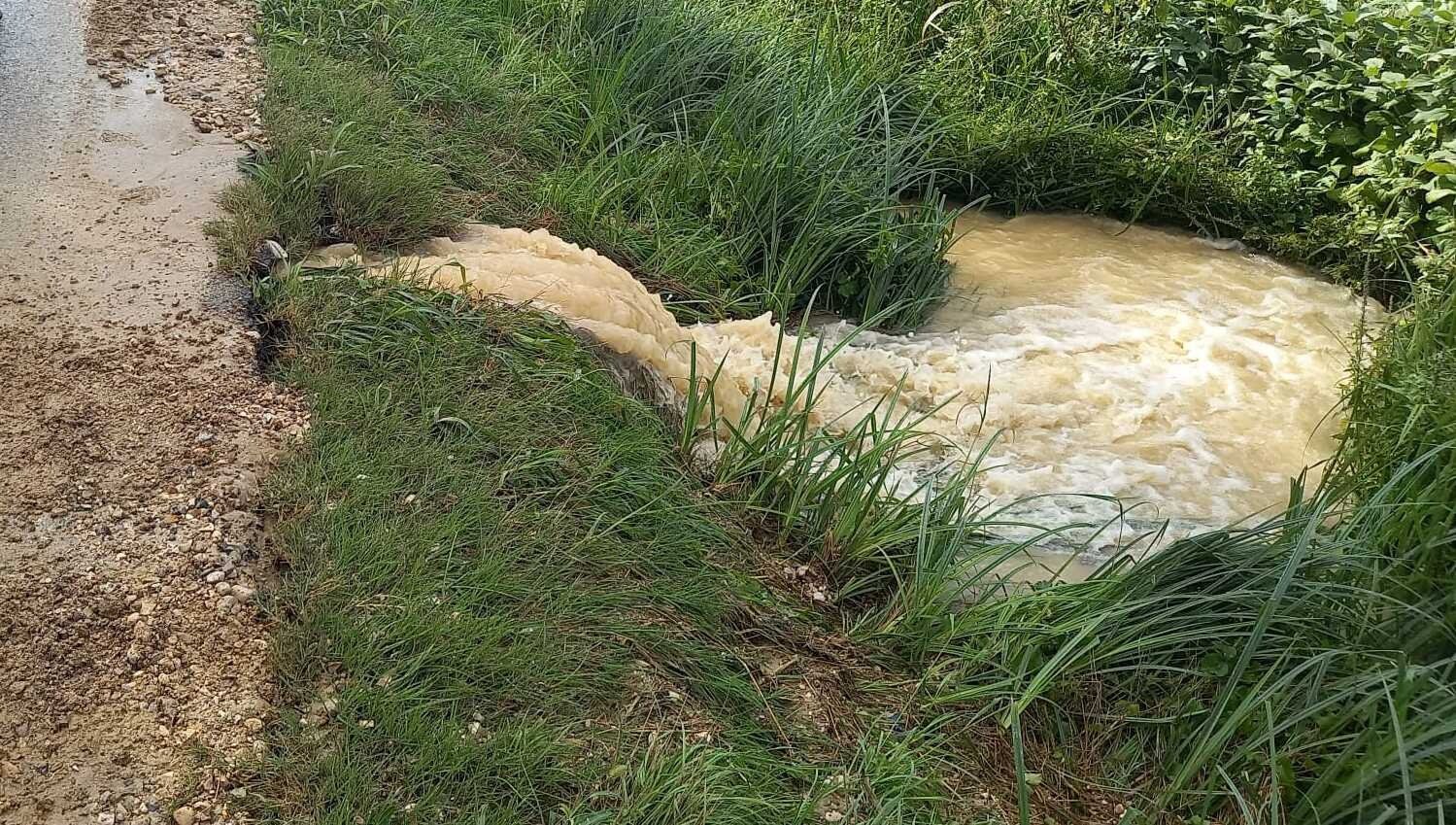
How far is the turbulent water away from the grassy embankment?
366 mm

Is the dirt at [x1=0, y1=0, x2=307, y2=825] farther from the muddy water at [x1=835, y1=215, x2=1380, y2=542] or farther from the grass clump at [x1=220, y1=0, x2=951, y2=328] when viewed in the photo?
the muddy water at [x1=835, y1=215, x2=1380, y2=542]

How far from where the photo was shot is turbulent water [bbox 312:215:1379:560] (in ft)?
13.9

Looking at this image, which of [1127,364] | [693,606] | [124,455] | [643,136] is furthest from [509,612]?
[1127,364]

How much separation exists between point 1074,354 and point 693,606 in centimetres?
306

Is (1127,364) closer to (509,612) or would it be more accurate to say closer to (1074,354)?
(1074,354)

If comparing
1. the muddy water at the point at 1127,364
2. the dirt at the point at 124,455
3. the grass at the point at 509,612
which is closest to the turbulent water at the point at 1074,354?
the muddy water at the point at 1127,364

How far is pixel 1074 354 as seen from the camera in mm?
5391

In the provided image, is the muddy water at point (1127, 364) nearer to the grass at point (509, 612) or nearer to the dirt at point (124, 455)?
the grass at point (509, 612)

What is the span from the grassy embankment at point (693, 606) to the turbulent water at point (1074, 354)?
0.37 metres

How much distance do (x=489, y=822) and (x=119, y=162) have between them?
302cm

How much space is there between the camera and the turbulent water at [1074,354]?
13.9 ft

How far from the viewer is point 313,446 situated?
298 cm

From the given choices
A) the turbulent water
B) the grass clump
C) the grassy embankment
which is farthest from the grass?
the grass clump

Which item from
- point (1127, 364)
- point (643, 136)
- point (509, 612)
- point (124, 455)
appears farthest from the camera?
point (643, 136)
